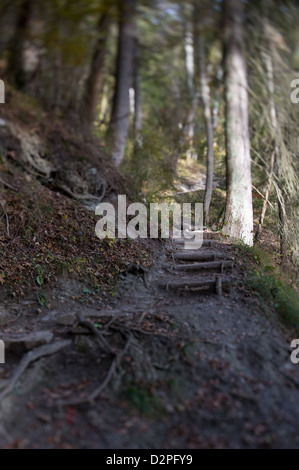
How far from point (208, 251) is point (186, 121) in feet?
24.5

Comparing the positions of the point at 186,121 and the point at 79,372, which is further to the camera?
the point at 186,121

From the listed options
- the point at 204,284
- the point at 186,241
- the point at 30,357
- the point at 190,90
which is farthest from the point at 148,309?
the point at 190,90

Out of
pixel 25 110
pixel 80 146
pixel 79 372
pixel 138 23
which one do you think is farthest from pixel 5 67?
pixel 79 372

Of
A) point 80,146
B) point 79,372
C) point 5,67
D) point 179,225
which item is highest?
point 5,67

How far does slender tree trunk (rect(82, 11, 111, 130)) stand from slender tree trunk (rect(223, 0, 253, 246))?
18.7 feet

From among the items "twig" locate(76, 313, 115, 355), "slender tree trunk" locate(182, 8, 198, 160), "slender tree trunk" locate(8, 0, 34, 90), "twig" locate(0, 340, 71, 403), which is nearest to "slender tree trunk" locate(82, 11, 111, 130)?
"slender tree trunk" locate(8, 0, 34, 90)

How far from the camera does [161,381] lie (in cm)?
480

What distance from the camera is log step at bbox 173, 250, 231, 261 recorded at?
8.28 m

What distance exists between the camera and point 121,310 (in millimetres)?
6598

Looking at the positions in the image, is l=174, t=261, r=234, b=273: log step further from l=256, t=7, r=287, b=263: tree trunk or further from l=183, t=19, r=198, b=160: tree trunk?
l=183, t=19, r=198, b=160: tree trunk

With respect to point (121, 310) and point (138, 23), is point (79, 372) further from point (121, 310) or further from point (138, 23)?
point (138, 23)

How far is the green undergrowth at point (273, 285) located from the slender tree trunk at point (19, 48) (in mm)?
9470

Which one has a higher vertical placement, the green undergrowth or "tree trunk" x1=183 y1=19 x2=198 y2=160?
"tree trunk" x1=183 y1=19 x2=198 y2=160

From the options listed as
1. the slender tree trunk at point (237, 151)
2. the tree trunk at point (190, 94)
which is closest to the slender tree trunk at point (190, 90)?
the tree trunk at point (190, 94)
